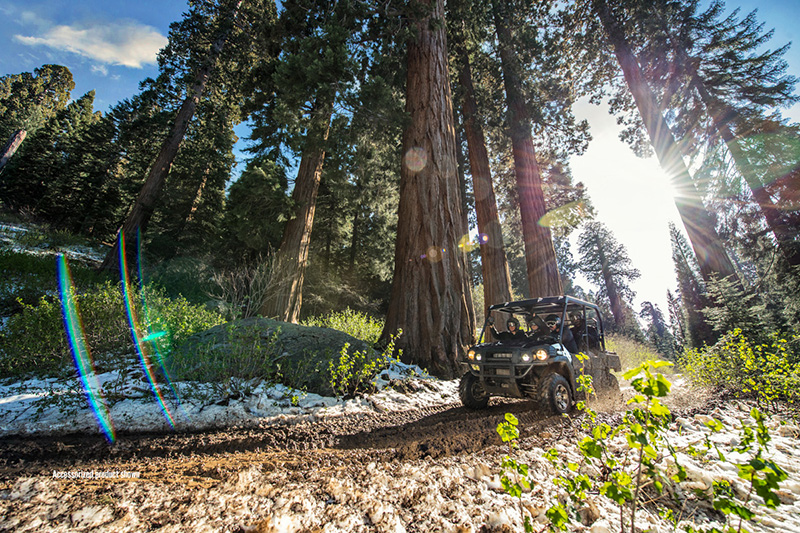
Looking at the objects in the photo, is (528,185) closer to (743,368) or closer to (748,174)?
(743,368)

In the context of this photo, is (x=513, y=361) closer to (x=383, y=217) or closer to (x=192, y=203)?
(x=383, y=217)

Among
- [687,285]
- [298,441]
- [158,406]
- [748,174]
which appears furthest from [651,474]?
[687,285]

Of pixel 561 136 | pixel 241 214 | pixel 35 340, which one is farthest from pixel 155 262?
pixel 561 136

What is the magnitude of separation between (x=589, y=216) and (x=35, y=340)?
1436 cm

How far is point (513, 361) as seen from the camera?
13.3 ft

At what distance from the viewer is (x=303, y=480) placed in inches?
76.2

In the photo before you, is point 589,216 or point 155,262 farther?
point 155,262

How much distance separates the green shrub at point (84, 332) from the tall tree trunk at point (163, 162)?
375 inches

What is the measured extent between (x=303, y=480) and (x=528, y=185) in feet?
32.6

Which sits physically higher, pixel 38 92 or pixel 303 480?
pixel 38 92

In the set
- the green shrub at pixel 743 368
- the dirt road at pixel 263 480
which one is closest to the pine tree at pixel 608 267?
the green shrub at pixel 743 368

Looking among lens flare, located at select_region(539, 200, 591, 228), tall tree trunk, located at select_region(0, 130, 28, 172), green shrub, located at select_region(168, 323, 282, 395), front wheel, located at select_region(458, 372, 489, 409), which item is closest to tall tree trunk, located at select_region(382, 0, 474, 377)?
front wheel, located at select_region(458, 372, 489, 409)

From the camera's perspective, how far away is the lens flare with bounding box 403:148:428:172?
7.05 metres

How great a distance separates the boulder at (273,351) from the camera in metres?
4.04
